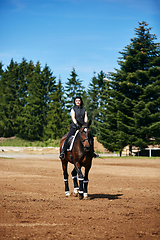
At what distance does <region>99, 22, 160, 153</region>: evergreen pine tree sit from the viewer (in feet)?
127

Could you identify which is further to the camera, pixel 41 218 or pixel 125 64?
pixel 125 64

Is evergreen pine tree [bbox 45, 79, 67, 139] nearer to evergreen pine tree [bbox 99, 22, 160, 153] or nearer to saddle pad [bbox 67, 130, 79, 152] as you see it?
evergreen pine tree [bbox 99, 22, 160, 153]

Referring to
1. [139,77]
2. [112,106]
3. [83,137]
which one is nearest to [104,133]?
[112,106]

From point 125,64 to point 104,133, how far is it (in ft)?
31.5

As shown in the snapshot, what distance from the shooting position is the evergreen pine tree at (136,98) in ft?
127

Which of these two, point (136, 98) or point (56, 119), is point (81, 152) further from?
point (56, 119)

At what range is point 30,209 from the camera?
22.9ft

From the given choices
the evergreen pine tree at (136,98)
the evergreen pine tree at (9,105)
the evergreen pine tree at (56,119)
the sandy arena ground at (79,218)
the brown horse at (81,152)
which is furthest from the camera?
the evergreen pine tree at (9,105)

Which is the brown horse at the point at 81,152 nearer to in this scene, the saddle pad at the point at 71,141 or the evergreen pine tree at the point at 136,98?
the saddle pad at the point at 71,141

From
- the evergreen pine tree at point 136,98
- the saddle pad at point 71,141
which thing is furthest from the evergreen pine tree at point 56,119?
the saddle pad at point 71,141

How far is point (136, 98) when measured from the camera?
41656mm

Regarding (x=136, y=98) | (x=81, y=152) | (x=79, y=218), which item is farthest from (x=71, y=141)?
(x=136, y=98)

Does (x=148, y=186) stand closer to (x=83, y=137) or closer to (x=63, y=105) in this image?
(x=83, y=137)

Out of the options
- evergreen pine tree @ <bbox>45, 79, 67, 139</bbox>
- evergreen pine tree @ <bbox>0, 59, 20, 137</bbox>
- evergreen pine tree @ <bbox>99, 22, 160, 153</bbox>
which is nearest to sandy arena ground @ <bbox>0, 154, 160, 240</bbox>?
evergreen pine tree @ <bbox>99, 22, 160, 153</bbox>
